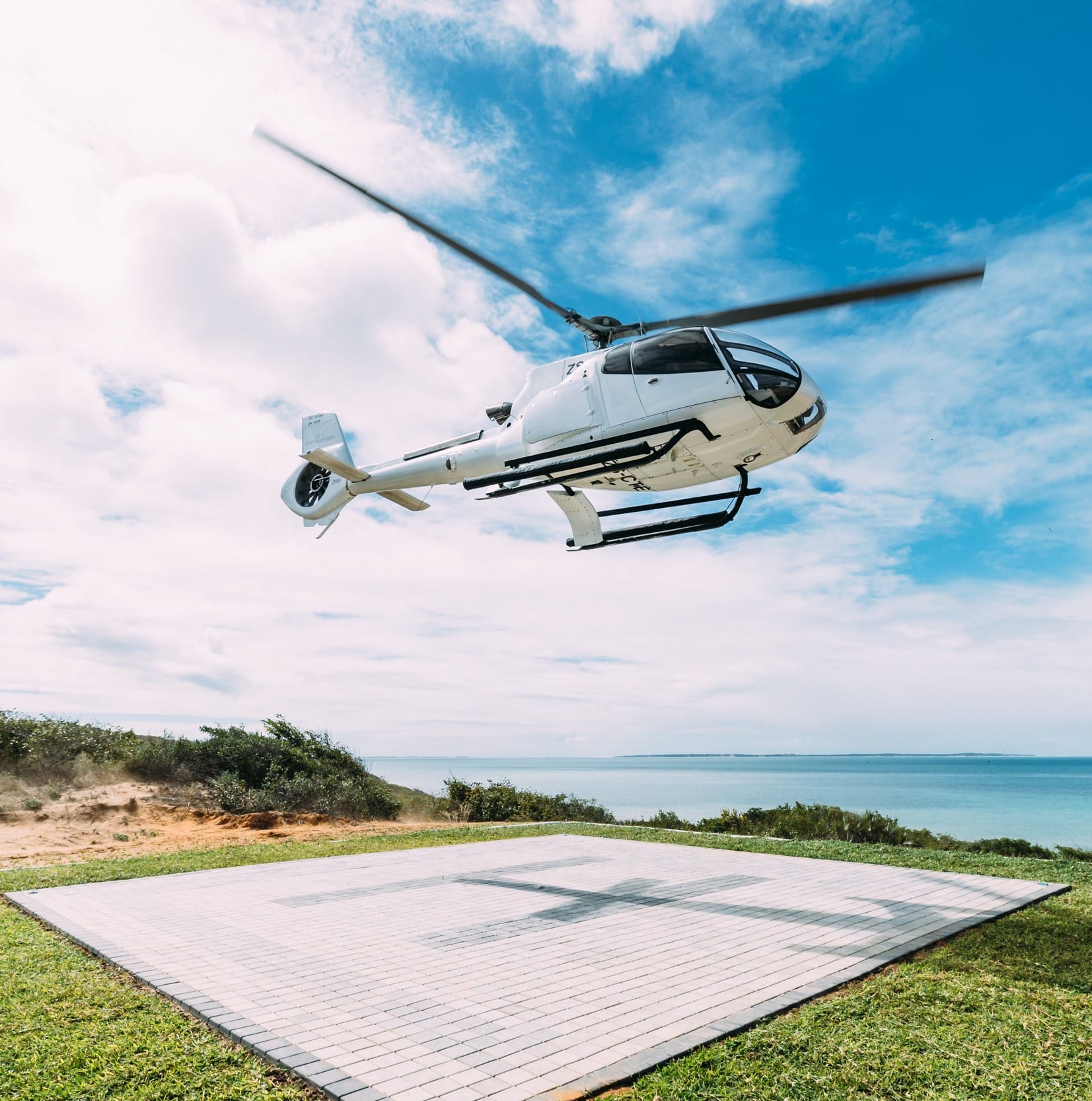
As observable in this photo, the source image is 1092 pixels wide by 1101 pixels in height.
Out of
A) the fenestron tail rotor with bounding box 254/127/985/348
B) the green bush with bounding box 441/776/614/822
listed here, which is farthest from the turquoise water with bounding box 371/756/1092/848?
the fenestron tail rotor with bounding box 254/127/985/348

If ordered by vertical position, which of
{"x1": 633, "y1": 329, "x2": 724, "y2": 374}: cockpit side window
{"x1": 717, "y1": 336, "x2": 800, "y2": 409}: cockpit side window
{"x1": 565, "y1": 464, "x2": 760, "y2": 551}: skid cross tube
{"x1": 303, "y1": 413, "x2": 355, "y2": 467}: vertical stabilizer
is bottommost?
{"x1": 565, "y1": 464, "x2": 760, "y2": 551}: skid cross tube

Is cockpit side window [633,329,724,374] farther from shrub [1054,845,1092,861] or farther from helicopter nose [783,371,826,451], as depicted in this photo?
shrub [1054,845,1092,861]

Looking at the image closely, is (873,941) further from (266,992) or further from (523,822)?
(523,822)

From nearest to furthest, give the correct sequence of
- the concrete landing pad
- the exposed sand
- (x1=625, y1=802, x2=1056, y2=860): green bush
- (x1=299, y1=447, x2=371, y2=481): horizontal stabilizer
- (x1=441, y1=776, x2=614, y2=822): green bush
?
the concrete landing pad, (x1=299, y1=447, x2=371, y2=481): horizontal stabilizer, (x1=625, y1=802, x2=1056, y2=860): green bush, the exposed sand, (x1=441, y1=776, x2=614, y2=822): green bush

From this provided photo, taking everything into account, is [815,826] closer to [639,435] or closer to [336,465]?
[639,435]

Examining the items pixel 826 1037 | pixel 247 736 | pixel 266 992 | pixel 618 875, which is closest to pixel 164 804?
pixel 247 736

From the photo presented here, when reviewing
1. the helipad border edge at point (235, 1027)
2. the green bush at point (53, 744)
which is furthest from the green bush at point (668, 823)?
the green bush at point (53, 744)

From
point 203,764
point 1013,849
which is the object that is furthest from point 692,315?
point 203,764

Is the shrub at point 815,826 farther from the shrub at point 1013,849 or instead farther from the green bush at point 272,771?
the green bush at point 272,771
